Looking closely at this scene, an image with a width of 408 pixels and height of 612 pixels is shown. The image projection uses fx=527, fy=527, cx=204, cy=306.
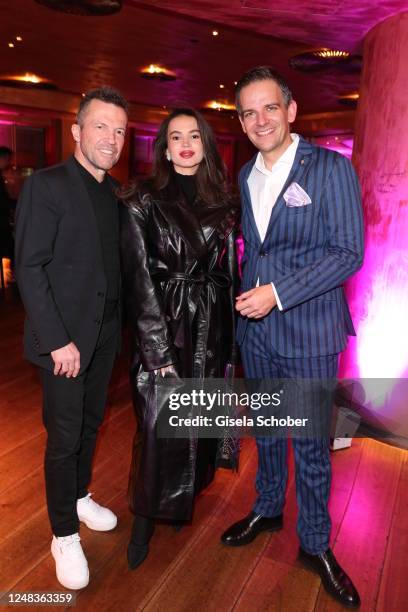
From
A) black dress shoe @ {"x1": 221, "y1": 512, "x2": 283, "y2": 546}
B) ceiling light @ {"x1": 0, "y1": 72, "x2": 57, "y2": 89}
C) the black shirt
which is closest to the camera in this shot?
the black shirt

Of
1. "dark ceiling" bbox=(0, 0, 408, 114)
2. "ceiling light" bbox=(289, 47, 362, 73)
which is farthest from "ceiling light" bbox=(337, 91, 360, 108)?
"ceiling light" bbox=(289, 47, 362, 73)

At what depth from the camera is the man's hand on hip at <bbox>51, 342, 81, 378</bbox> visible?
194 cm

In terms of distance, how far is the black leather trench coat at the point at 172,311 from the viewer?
2076 mm

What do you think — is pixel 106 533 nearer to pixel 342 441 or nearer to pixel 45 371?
pixel 45 371

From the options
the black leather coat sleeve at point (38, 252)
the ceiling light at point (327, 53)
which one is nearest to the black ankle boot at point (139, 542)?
the black leather coat sleeve at point (38, 252)

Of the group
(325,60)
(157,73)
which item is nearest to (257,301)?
(325,60)

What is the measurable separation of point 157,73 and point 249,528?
8.44m

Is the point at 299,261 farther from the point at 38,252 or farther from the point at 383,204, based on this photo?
the point at 383,204

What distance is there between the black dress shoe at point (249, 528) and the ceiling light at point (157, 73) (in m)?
8.16

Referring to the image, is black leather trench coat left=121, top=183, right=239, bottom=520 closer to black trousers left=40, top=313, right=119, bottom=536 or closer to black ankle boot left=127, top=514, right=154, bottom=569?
black ankle boot left=127, top=514, right=154, bottom=569

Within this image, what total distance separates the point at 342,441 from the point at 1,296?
5707 mm

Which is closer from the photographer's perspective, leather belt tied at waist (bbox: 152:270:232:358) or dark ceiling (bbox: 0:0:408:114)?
leather belt tied at waist (bbox: 152:270:232:358)

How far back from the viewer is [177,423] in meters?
2.18

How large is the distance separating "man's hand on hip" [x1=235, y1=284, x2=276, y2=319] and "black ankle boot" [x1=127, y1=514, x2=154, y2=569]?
1.01 metres
